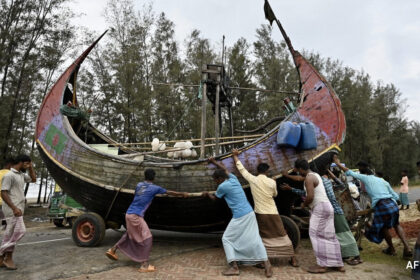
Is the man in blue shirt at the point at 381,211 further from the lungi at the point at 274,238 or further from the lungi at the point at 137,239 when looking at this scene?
the lungi at the point at 137,239

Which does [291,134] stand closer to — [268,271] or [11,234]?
[268,271]

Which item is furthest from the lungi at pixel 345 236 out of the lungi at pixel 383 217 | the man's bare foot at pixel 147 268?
the man's bare foot at pixel 147 268

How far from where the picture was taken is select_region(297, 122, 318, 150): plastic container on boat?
4211 millimetres

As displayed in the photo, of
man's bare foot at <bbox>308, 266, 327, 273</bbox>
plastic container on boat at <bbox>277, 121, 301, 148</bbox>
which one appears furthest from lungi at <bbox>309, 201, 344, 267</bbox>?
plastic container on boat at <bbox>277, 121, 301, 148</bbox>

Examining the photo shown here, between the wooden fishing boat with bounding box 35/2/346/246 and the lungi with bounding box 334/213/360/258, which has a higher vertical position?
the wooden fishing boat with bounding box 35/2/346/246

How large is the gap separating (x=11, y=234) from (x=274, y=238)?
3621 mm

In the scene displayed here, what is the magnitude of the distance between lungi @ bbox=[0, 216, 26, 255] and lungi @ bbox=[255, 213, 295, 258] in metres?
3.32

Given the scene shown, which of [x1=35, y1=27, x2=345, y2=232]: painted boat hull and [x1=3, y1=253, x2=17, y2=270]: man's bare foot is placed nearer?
[x1=3, y1=253, x2=17, y2=270]: man's bare foot

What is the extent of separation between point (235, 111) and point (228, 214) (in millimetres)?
16625

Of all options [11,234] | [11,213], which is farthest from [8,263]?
[11,213]

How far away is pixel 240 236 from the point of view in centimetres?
370

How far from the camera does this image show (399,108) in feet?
87.4

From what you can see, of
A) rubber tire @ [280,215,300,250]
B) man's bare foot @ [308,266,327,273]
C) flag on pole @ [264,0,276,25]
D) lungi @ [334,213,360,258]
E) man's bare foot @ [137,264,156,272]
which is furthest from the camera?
flag on pole @ [264,0,276,25]

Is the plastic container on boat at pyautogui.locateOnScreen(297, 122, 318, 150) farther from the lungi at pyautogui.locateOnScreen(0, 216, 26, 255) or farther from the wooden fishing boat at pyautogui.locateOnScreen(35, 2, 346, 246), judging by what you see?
the lungi at pyautogui.locateOnScreen(0, 216, 26, 255)
